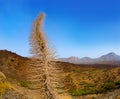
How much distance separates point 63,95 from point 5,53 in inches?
1968

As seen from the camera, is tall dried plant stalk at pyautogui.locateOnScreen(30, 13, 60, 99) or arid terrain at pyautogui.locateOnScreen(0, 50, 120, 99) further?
arid terrain at pyautogui.locateOnScreen(0, 50, 120, 99)

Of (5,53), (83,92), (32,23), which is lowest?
(83,92)

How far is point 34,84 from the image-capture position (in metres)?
4.98

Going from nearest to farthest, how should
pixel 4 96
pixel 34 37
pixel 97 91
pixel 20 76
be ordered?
pixel 34 37 → pixel 4 96 → pixel 97 91 → pixel 20 76

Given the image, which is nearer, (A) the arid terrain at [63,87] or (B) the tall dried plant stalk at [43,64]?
(B) the tall dried plant stalk at [43,64]

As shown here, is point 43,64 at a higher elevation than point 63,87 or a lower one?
higher

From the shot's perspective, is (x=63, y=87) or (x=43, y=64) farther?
(x=63, y=87)

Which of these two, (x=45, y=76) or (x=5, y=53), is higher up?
(x=5, y=53)

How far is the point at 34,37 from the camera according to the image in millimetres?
4766

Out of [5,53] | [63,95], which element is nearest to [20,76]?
[5,53]

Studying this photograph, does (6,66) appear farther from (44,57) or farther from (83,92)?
(44,57)

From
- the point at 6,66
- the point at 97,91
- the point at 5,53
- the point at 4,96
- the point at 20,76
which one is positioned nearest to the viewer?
the point at 4,96

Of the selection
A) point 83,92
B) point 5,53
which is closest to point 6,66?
point 5,53

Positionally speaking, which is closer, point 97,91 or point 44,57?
point 44,57
